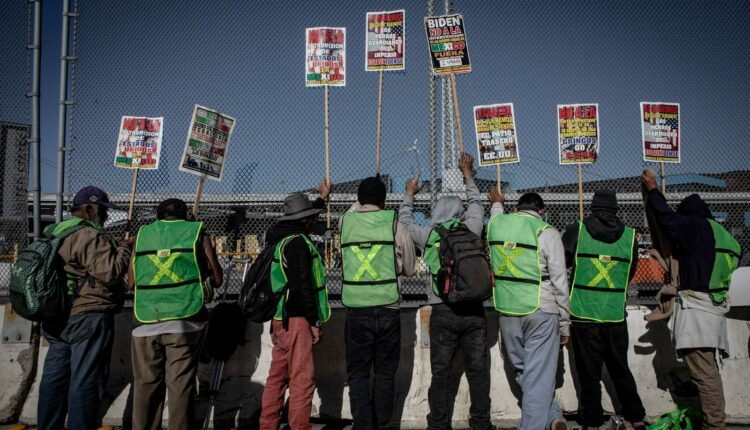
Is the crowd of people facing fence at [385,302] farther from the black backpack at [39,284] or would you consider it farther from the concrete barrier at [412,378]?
the concrete barrier at [412,378]

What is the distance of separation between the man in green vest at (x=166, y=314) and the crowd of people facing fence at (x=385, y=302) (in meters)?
0.01

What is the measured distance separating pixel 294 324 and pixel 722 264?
12.0 feet

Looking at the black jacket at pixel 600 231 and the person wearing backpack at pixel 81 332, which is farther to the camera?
the black jacket at pixel 600 231

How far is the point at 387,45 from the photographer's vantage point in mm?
5988

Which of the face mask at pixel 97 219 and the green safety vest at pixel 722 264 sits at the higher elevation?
the face mask at pixel 97 219

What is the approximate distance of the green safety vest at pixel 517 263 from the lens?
410 centimetres

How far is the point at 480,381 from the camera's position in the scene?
164 inches

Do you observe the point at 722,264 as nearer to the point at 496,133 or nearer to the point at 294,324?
the point at 496,133


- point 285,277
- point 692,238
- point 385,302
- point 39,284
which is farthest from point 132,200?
point 692,238

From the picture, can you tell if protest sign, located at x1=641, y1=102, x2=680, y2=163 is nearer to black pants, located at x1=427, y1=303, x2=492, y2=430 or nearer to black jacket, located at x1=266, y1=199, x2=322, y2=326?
black pants, located at x1=427, y1=303, x2=492, y2=430

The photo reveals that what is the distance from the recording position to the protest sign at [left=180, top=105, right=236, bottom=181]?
5.18 m

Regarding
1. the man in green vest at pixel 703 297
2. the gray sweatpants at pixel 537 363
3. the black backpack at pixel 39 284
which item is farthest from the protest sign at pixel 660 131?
the black backpack at pixel 39 284

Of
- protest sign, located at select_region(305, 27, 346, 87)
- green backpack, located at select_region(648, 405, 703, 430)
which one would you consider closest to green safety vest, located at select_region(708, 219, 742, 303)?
green backpack, located at select_region(648, 405, 703, 430)

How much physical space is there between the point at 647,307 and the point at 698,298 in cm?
86
